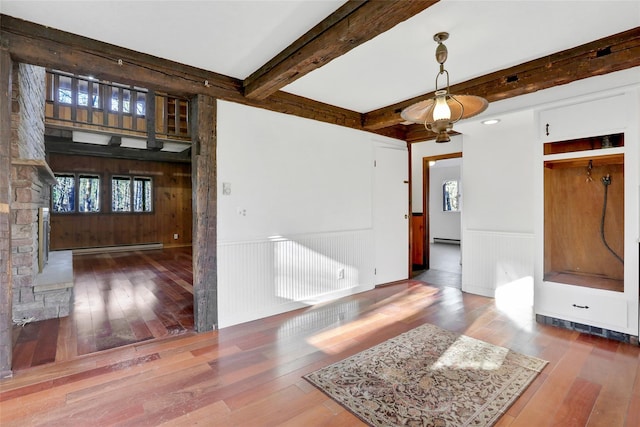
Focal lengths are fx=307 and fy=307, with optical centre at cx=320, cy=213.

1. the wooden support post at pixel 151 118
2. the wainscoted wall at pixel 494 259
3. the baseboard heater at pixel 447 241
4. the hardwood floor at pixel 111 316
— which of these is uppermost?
the wooden support post at pixel 151 118

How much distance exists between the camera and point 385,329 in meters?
2.96

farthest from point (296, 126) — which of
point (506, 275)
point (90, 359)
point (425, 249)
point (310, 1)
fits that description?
point (425, 249)

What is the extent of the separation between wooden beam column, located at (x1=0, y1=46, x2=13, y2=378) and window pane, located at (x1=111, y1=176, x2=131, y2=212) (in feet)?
22.1

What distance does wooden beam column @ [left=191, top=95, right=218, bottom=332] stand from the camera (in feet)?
9.45

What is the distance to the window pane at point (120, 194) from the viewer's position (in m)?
8.03

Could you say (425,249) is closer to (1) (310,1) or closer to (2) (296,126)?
(2) (296,126)

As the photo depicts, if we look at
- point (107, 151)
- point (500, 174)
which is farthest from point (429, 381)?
point (107, 151)

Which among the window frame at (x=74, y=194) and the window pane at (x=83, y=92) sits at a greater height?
the window pane at (x=83, y=92)

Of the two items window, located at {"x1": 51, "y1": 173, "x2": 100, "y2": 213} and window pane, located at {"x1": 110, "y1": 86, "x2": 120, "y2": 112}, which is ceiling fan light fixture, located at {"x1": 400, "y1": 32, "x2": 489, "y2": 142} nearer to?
window pane, located at {"x1": 110, "y1": 86, "x2": 120, "y2": 112}

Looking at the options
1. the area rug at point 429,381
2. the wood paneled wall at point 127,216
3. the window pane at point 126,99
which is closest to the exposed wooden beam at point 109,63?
the area rug at point 429,381

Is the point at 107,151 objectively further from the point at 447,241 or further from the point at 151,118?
the point at 447,241

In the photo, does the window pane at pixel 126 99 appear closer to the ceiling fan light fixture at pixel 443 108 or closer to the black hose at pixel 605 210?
the ceiling fan light fixture at pixel 443 108

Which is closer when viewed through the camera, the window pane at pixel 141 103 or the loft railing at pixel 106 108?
the loft railing at pixel 106 108

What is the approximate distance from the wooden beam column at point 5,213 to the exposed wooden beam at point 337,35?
5.79 ft
